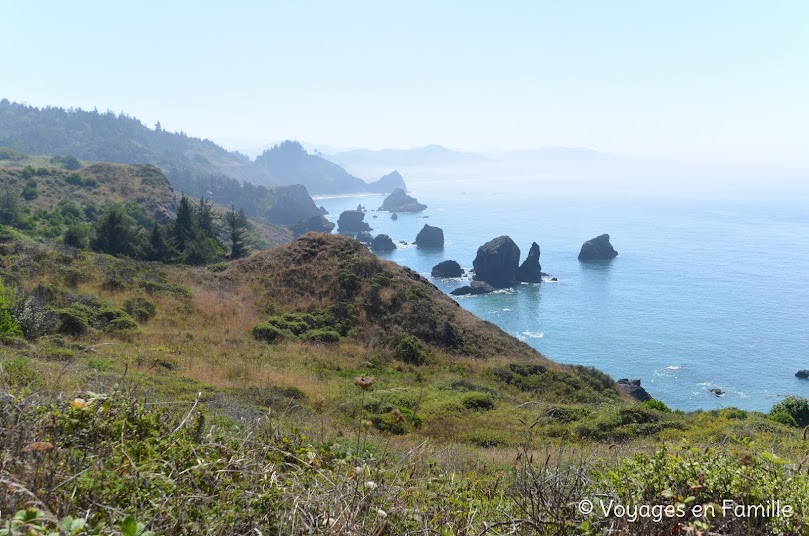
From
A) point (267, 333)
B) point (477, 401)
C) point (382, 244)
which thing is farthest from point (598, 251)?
point (477, 401)

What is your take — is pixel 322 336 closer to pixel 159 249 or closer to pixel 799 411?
pixel 799 411

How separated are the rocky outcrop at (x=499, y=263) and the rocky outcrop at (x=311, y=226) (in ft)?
223

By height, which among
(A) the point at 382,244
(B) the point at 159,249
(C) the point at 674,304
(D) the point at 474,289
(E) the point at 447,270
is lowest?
(D) the point at 474,289

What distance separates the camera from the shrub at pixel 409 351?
2253 centimetres

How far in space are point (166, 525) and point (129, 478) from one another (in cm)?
44

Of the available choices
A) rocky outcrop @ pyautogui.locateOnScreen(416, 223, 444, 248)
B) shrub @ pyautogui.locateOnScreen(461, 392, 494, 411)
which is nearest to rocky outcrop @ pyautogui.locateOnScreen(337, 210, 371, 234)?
rocky outcrop @ pyautogui.locateOnScreen(416, 223, 444, 248)

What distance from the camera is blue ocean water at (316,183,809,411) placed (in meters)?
46.8

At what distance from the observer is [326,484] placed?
3.79 metres

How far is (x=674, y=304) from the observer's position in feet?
223

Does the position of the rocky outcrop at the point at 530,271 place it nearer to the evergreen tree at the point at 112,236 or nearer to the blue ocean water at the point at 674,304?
the blue ocean water at the point at 674,304

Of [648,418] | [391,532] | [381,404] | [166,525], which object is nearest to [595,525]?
[391,532]

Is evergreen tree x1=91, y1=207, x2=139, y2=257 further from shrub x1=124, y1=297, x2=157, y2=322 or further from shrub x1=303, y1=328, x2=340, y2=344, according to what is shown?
shrub x1=303, y1=328, x2=340, y2=344

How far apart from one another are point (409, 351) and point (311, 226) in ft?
438

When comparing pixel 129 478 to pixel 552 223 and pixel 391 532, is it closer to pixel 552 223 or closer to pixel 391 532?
pixel 391 532
